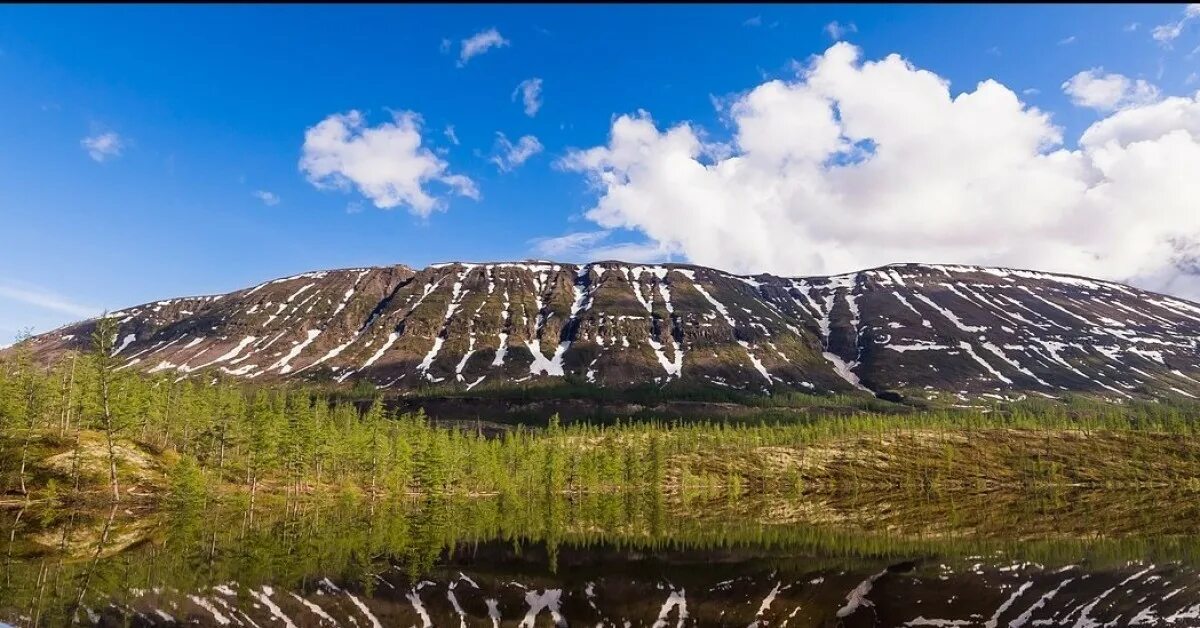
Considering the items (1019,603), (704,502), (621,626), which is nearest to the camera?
(621,626)

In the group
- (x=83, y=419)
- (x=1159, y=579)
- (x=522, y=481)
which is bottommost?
(x=522, y=481)

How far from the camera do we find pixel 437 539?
53125 millimetres

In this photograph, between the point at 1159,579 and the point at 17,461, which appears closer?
the point at 1159,579

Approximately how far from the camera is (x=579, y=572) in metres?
40.1

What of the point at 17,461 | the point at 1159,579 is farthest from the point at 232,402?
the point at 1159,579

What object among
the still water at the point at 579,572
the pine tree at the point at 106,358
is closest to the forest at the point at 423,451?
the pine tree at the point at 106,358

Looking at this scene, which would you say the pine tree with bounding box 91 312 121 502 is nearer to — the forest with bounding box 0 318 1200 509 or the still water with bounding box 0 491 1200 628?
the forest with bounding box 0 318 1200 509

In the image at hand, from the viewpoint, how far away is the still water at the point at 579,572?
28828 millimetres

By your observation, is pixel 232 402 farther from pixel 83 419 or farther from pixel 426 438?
pixel 426 438

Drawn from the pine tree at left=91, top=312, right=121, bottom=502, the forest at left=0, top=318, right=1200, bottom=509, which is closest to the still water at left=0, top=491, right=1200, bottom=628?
the pine tree at left=91, top=312, right=121, bottom=502

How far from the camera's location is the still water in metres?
28.8

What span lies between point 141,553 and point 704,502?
85.0m

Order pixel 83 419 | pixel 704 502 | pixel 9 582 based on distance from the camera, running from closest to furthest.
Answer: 1. pixel 9 582
2. pixel 83 419
3. pixel 704 502

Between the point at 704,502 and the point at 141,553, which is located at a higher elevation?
the point at 141,553
